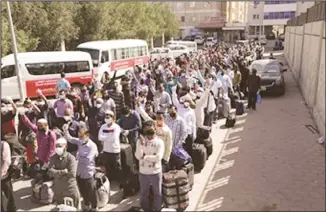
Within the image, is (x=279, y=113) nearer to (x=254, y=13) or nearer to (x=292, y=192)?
(x=292, y=192)

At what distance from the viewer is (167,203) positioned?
6.18 metres

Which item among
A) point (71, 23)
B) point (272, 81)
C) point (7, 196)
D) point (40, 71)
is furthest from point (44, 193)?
point (71, 23)

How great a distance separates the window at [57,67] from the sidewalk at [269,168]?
882cm

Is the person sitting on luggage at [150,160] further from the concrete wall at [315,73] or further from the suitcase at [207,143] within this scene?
the concrete wall at [315,73]

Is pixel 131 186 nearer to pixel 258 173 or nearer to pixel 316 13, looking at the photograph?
pixel 258 173

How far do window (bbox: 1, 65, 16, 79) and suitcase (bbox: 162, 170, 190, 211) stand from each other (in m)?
11.6

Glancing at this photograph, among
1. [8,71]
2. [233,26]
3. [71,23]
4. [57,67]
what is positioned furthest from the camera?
[233,26]

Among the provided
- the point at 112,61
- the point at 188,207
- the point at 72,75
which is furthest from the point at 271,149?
the point at 112,61

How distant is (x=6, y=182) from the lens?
6.12 m

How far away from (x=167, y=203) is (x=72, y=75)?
40.4 ft

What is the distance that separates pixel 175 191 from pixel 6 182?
9.62 ft

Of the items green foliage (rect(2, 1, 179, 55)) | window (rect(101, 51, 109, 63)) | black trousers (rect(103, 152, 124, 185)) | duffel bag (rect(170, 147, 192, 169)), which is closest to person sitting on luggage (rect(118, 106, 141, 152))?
black trousers (rect(103, 152, 124, 185))

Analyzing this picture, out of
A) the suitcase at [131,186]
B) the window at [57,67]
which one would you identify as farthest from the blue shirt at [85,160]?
the window at [57,67]

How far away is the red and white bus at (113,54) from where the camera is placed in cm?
2044
